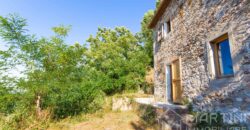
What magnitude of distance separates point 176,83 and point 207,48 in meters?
2.17

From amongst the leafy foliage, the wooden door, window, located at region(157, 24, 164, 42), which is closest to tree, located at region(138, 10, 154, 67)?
window, located at region(157, 24, 164, 42)

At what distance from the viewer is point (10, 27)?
4414 millimetres

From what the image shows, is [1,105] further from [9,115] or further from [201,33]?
[201,33]

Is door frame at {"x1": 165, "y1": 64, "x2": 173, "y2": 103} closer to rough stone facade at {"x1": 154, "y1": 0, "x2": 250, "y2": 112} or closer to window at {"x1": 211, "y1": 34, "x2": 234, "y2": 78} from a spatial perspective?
rough stone facade at {"x1": 154, "y1": 0, "x2": 250, "y2": 112}

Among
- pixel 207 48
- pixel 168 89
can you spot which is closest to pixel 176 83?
pixel 168 89

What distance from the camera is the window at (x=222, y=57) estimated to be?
3.39m

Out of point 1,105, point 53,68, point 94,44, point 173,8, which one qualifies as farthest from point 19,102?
point 94,44

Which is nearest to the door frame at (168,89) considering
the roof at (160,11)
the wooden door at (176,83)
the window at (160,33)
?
the wooden door at (176,83)

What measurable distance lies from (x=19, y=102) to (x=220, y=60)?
6198 mm

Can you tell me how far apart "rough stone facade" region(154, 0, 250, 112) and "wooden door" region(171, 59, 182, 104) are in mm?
289

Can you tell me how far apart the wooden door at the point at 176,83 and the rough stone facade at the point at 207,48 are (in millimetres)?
289

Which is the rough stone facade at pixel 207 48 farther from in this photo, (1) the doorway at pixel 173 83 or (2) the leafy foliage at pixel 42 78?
(2) the leafy foliage at pixel 42 78

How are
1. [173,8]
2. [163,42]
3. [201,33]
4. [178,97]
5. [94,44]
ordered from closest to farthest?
1. [201,33]
2. [178,97]
3. [173,8]
4. [163,42]
5. [94,44]

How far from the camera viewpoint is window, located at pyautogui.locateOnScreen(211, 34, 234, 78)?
11.1ft
